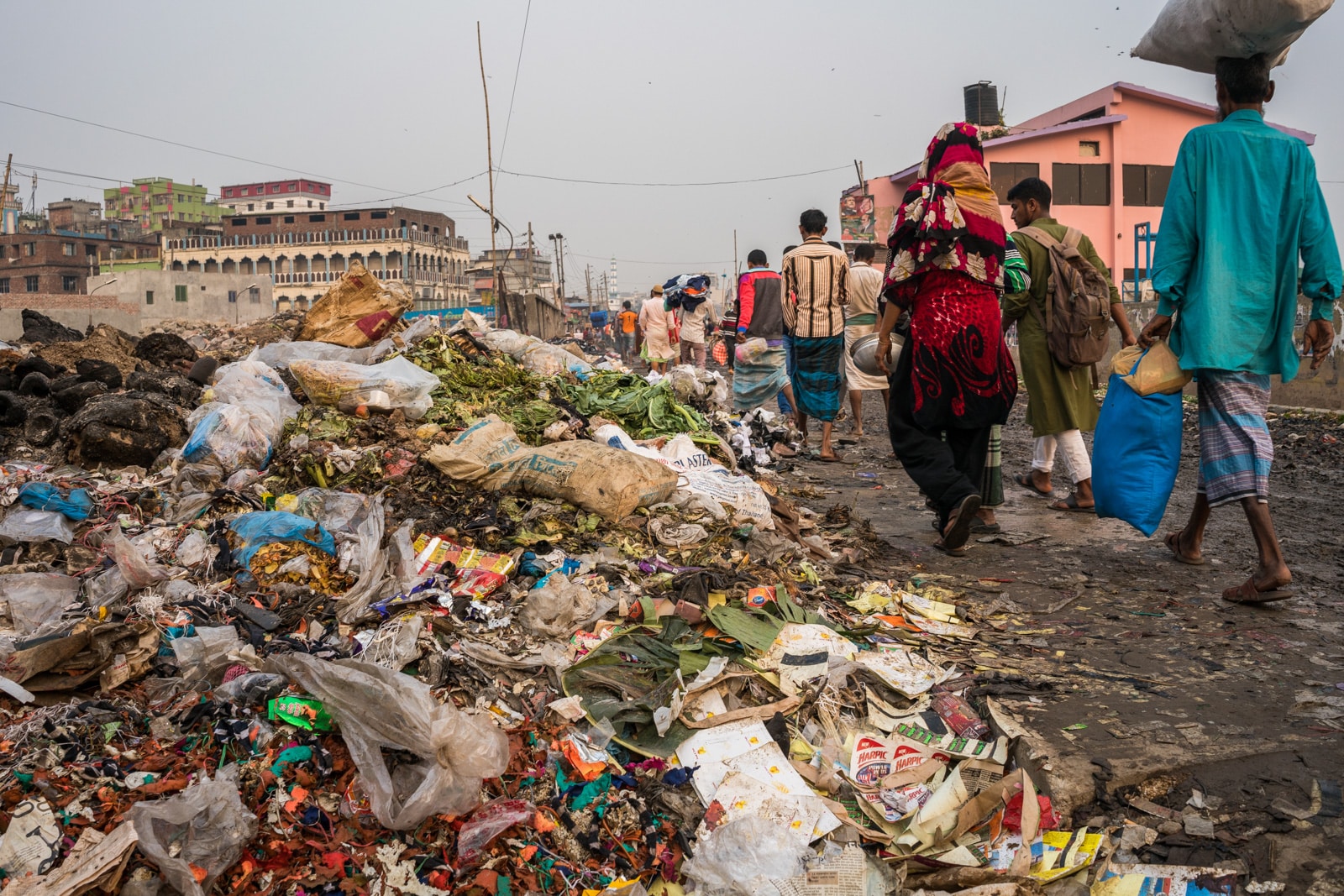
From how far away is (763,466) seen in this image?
609cm

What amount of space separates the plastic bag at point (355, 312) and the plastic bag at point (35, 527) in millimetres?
3224

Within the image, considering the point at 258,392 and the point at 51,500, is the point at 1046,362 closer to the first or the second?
the point at 258,392

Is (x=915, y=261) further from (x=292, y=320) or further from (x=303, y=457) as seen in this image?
(x=292, y=320)

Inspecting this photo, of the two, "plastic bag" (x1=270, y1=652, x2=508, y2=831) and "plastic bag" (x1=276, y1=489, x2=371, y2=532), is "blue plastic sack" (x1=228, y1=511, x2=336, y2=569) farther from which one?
"plastic bag" (x1=270, y1=652, x2=508, y2=831)

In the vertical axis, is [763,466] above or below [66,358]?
below

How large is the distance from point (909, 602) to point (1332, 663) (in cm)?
126

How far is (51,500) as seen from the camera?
368 cm

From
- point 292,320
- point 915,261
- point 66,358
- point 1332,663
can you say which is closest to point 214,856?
point 1332,663

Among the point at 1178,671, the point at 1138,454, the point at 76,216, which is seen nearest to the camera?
the point at 1178,671

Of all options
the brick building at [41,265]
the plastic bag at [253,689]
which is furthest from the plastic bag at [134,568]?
the brick building at [41,265]

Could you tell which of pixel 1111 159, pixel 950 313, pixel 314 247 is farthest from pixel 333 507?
pixel 314 247

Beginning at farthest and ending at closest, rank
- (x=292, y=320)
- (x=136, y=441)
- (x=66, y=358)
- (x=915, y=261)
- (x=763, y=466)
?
(x=292, y=320) < (x=66, y=358) < (x=763, y=466) < (x=136, y=441) < (x=915, y=261)

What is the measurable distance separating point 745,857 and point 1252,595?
2317 millimetres

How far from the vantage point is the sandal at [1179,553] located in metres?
3.75
